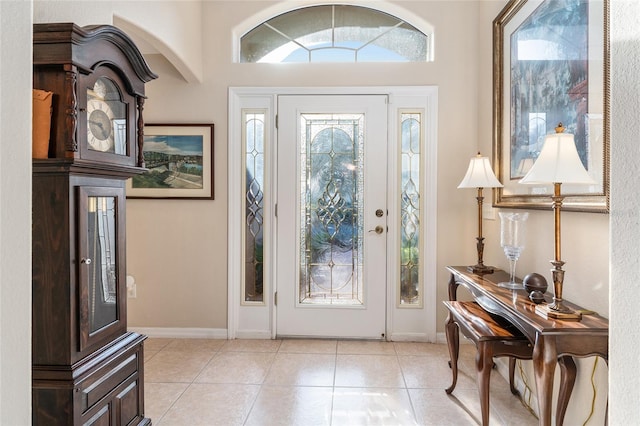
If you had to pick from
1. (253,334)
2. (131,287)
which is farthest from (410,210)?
(131,287)

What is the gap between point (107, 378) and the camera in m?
1.76

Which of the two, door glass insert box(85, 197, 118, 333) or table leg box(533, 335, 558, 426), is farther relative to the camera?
door glass insert box(85, 197, 118, 333)

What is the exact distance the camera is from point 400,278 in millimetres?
3559

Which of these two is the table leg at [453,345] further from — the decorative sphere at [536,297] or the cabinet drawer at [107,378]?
the cabinet drawer at [107,378]

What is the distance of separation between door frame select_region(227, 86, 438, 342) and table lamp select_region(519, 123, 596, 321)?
5.81 ft

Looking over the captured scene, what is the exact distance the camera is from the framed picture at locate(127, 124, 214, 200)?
3.57m

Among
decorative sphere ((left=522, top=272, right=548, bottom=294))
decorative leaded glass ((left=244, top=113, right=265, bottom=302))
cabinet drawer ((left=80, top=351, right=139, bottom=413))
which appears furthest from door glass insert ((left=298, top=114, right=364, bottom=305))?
cabinet drawer ((left=80, top=351, right=139, bottom=413))

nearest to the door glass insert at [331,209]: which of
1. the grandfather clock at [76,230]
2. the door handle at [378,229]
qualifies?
the door handle at [378,229]

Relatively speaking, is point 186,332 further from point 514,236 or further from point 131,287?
point 514,236

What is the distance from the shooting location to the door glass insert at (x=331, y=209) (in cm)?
354

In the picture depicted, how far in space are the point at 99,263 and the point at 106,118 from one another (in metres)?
0.62

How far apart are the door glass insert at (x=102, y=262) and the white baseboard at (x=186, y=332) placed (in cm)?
182
